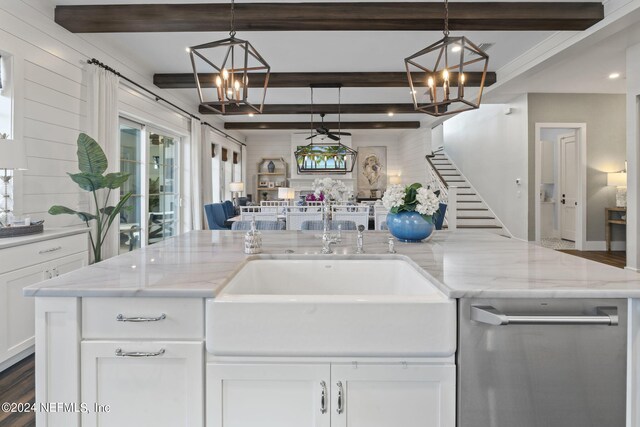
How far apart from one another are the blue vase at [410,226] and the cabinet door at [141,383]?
1.35m

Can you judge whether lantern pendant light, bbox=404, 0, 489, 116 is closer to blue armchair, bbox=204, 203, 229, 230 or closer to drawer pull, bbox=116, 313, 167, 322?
drawer pull, bbox=116, 313, 167, 322

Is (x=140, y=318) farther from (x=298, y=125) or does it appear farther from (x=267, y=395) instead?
(x=298, y=125)

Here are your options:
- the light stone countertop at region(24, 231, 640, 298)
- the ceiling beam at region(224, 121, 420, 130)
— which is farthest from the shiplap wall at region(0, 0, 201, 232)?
the ceiling beam at region(224, 121, 420, 130)

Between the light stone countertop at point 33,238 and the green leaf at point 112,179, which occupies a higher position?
the green leaf at point 112,179

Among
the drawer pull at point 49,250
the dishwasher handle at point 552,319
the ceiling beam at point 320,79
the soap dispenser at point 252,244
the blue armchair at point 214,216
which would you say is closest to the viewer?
the dishwasher handle at point 552,319

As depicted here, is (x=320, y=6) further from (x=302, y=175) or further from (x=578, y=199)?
(x=302, y=175)

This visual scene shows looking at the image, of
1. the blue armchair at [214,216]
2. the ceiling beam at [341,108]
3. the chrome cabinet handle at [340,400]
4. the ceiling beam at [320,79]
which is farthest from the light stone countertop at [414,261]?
the ceiling beam at [341,108]

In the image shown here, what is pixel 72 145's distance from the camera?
11.8 ft

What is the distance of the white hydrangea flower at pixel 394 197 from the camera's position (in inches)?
82.6

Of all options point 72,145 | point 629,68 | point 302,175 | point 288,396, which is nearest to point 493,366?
point 288,396

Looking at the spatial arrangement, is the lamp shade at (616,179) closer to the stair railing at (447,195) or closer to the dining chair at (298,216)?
the stair railing at (447,195)

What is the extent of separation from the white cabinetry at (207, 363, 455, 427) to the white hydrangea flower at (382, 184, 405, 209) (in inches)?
43.2

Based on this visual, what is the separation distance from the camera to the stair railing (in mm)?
6766

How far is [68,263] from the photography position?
2.83m
